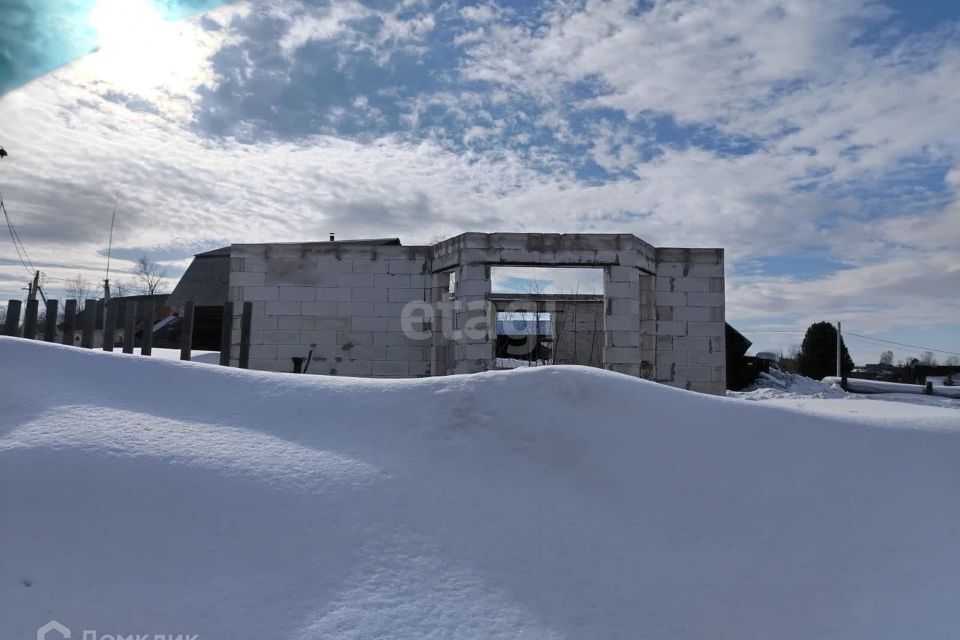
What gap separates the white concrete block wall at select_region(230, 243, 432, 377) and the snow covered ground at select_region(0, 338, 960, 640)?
253 inches

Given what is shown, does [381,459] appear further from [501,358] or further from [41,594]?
[501,358]

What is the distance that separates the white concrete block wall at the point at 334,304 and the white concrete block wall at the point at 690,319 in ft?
12.6

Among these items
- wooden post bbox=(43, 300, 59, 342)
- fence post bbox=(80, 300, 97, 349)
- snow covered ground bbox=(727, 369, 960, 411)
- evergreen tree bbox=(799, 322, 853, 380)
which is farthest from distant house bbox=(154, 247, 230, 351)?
evergreen tree bbox=(799, 322, 853, 380)

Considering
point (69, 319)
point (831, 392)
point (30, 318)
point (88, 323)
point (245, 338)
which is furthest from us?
point (831, 392)

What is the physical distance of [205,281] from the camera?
29281 millimetres

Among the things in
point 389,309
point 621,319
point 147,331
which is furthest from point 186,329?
point 621,319

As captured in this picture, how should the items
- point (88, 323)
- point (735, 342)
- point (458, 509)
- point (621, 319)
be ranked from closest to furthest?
point (458, 509) < point (88, 323) < point (621, 319) < point (735, 342)

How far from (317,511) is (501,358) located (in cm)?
2254

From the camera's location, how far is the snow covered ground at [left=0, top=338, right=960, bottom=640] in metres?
2.75

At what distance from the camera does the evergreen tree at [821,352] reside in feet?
91.9

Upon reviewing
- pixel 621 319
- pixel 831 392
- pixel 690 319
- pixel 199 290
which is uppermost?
pixel 199 290

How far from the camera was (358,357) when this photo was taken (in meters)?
11.2

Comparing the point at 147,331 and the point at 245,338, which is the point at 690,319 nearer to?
the point at 245,338

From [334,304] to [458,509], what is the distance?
8287 millimetres
